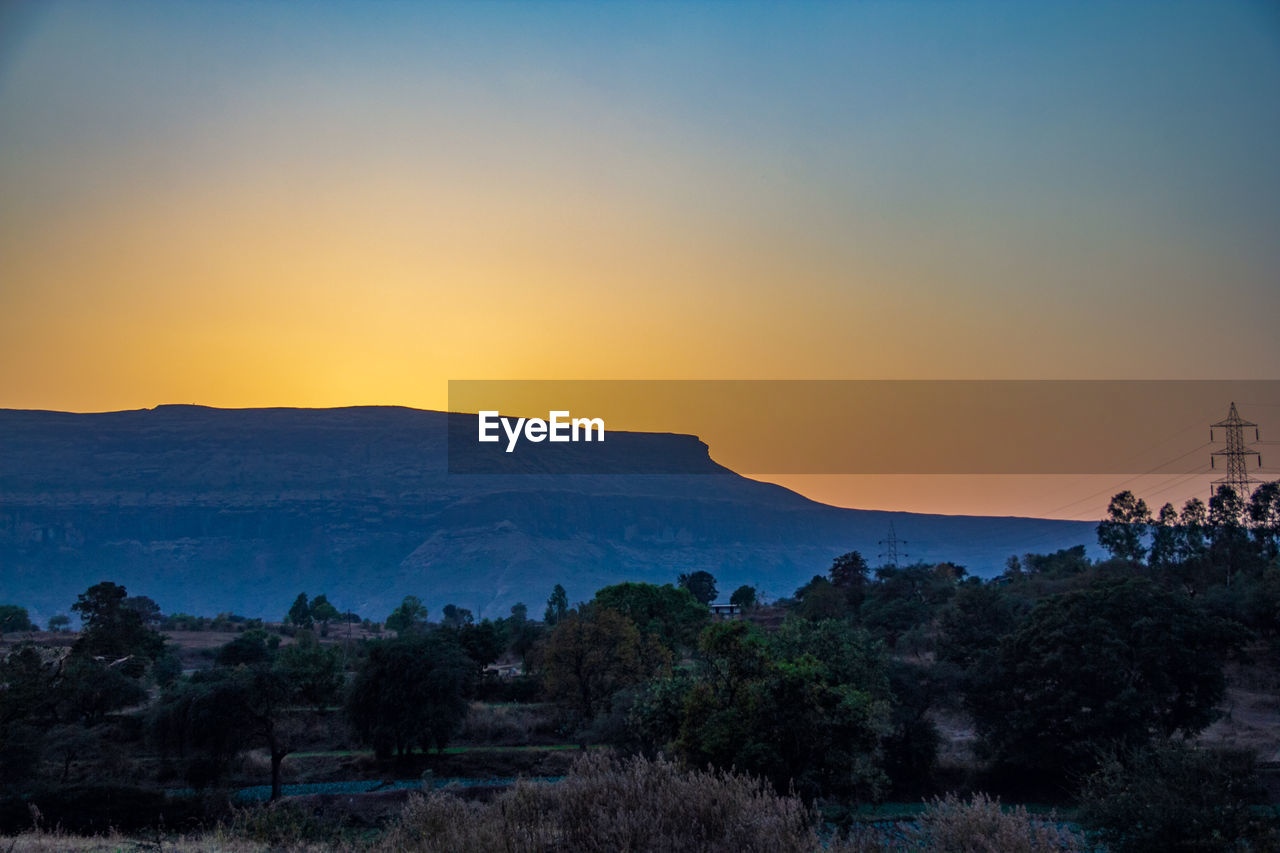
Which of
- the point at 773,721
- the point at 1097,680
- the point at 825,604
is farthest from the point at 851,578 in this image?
the point at 773,721

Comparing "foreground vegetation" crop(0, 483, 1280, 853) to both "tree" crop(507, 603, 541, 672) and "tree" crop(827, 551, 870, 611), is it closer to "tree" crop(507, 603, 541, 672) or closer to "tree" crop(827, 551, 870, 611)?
"tree" crop(507, 603, 541, 672)

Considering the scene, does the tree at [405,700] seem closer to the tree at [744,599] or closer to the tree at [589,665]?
the tree at [589,665]

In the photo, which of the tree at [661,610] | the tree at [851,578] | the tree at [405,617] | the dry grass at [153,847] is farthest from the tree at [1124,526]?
the dry grass at [153,847]

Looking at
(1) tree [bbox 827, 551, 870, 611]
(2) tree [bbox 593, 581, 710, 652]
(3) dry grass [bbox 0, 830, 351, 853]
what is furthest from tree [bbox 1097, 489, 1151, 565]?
(3) dry grass [bbox 0, 830, 351, 853]

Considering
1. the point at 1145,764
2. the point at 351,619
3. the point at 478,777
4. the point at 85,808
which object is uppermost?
the point at 1145,764

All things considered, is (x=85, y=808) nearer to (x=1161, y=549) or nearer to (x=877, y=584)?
(x=877, y=584)

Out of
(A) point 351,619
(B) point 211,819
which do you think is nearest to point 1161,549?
(B) point 211,819
